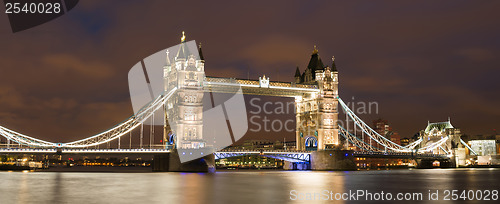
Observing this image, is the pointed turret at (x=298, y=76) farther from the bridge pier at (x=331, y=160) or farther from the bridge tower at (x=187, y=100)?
the bridge tower at (x=187, y=100)

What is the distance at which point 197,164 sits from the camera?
62156 millimetres

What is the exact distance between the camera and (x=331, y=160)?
245ft

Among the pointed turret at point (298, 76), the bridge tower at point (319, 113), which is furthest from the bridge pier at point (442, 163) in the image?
the pointed turret at point (298, 76)

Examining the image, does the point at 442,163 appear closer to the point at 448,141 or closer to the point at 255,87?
the point at 448,141

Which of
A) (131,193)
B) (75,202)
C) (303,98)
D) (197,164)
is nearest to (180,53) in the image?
(197,164)

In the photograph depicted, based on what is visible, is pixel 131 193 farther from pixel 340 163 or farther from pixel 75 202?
pixel 340 163

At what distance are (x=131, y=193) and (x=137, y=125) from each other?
3292 centimetres

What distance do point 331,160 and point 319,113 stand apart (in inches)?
293

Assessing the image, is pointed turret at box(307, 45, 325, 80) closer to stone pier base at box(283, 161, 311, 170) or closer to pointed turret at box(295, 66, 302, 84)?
pointed turret at box(295, 66, 302, 84)

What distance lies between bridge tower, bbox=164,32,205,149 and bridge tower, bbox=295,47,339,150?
20.0m

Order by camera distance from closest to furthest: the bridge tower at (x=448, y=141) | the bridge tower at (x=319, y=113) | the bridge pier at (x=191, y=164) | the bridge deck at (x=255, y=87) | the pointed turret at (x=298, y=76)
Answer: the bridge pier at (x=191, y=164) → the bridge deck at (x=255, y=87) → the bridge tower at (x=319, y=113) → the pointed turret at (x=298, y=76) → the bridge tower at (x=448, y=141)

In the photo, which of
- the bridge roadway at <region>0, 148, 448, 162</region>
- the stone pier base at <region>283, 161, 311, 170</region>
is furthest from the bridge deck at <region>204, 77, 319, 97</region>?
the stone pier base at <region>283, 161, 311, 170</region>

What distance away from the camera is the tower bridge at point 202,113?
61094mm

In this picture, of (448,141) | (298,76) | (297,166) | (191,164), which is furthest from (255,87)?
(448,141)
